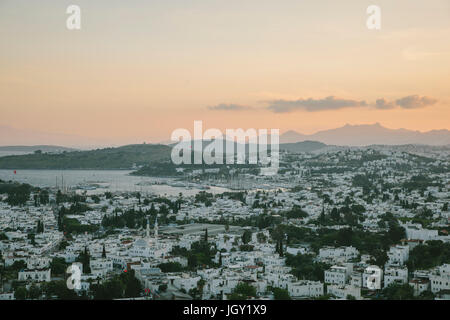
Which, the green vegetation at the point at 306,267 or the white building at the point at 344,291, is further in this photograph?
the green vegetation at the point at 306,267

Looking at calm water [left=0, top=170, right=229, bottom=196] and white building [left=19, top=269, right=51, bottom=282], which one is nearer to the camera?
white building [left=19, top=269, right=51, bottom=282]

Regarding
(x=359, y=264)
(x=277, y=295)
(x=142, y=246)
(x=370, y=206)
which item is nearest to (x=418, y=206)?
(x=370, y=206)

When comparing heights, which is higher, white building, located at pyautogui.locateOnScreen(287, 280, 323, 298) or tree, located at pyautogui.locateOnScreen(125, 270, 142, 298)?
tree, located at pyautogui.locateOnScreen(125, 270, 142, 298)

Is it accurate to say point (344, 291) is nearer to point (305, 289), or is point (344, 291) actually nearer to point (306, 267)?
point (305, 289)

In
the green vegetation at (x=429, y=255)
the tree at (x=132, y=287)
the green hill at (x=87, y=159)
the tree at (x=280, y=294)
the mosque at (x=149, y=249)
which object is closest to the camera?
the tree at (x=280, y=294)

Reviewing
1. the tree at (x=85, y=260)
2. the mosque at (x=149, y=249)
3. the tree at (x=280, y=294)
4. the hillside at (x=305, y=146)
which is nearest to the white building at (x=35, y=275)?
the tree at (x=85, y=260)

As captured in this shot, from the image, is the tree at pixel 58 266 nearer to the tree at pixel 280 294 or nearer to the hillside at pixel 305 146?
the tree at pixel 280 294

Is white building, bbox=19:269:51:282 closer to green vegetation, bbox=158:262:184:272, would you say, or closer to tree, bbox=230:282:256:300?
green vegetation, bbox=158:262:184:272

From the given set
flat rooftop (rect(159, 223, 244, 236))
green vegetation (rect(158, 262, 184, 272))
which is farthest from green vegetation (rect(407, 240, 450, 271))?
flat rooftop (rect(159, 223, 244, 236))

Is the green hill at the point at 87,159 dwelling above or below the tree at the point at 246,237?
above
